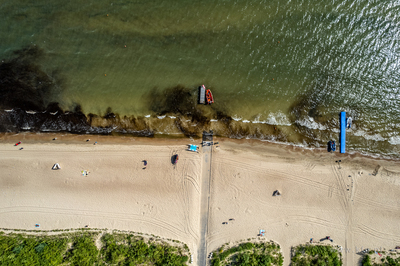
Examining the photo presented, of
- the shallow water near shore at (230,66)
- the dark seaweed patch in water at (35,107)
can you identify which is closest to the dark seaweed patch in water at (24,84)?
the dark seaweed patch in water at (35,107)

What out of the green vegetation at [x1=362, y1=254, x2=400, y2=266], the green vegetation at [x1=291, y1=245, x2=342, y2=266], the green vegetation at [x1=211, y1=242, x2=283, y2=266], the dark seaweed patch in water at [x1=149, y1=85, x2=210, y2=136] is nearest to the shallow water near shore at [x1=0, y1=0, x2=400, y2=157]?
the dark seaweed patch in water at [x1=149, y1=85, x2=210, y2=136]

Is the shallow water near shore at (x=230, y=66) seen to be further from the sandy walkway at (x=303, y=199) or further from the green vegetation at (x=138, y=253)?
the green vegetation at (x=138, y=253)

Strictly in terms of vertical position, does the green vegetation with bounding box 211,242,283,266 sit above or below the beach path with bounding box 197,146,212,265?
below

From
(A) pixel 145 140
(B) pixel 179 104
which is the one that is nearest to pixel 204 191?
(A) pixel 145 140

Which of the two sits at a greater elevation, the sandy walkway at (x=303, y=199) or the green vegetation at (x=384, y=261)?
the sandy walkway at (x=303, y=199)

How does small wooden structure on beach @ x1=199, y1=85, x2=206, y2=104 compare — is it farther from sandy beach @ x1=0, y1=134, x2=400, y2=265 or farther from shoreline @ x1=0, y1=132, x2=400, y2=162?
sandy beach @ x1=0, y1=134, x2=400, y2=265

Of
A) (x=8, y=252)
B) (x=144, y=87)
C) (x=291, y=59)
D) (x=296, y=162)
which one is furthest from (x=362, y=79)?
(x=8, y=252)

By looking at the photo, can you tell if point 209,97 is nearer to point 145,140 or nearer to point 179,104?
point 179,104
